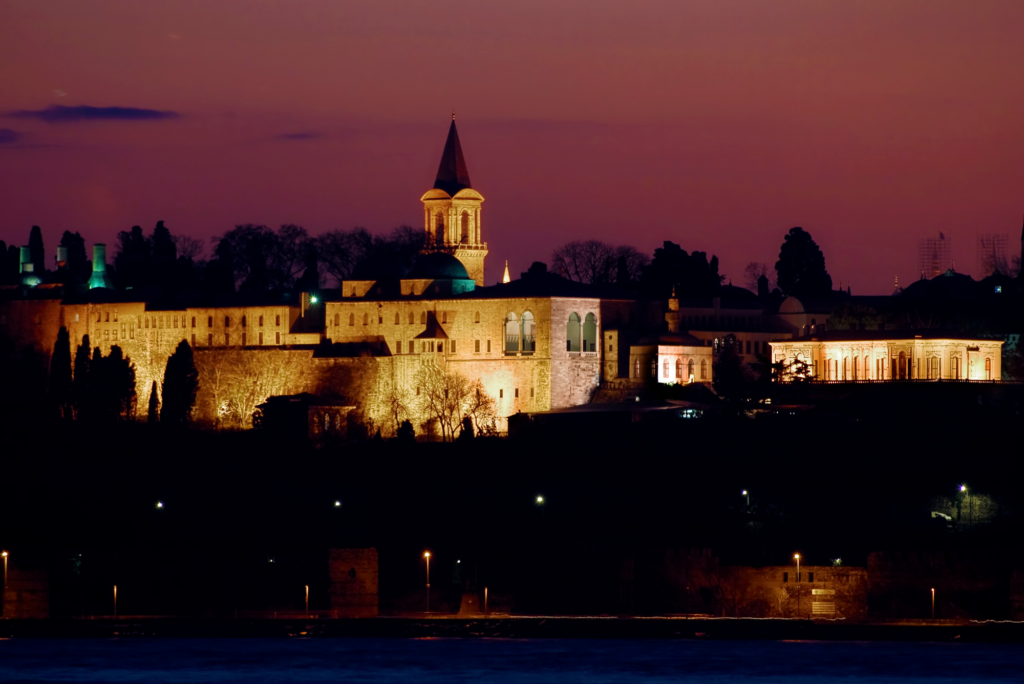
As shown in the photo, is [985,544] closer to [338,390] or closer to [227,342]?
[338,390]

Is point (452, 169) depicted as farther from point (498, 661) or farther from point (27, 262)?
point (498, 661)

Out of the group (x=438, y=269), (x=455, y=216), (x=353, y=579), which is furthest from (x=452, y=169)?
(x=353, y=579)

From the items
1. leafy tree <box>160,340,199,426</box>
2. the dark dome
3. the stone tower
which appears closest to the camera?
leafy tree <box>160,340,199,426</box>

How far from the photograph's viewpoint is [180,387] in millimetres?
101312

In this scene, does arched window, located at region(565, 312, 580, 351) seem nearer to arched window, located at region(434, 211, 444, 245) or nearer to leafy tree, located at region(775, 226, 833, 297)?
arched window, located at region(434, 211, 444, 245)

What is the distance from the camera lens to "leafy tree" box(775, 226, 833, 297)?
4921 inches

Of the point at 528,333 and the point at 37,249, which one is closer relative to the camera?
the point at 528,333

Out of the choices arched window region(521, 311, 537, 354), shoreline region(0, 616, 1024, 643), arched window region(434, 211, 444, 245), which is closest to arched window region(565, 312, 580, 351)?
arched window region(521, 311, 537, 354)

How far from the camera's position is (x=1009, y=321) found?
111938 mm

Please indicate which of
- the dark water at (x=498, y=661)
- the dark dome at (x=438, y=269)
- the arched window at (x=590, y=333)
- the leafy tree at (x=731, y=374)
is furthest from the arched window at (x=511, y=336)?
the dark water at (x=498, y=661)

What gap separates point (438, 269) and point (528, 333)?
5.65m

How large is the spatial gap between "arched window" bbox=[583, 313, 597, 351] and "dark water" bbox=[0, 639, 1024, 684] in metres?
44.6

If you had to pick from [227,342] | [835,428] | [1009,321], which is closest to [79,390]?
[227,342]

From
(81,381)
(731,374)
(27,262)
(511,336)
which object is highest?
(27,262)
